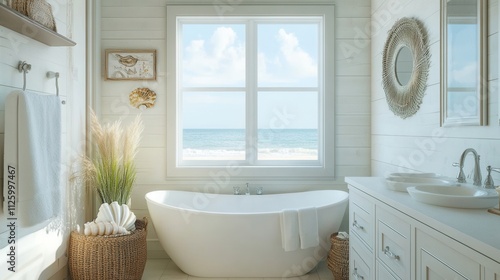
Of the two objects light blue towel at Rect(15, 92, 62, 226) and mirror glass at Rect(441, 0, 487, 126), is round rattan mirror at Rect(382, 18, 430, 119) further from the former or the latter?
light blue towel at Rect(15, 92, 62, 226)

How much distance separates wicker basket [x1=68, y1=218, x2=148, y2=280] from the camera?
8.10 feet

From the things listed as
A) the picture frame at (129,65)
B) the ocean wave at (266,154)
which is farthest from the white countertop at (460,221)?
the picture frame at (129,65)

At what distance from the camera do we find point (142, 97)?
3.25m

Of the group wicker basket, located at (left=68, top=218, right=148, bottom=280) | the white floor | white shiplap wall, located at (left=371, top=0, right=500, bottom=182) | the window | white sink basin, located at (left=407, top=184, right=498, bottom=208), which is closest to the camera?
white sink basin, located at (left=407, top=184, right=498, bottom=208)

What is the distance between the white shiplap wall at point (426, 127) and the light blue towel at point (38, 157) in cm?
231

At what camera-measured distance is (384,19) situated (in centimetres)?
302

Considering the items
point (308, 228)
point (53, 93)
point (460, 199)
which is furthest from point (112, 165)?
point (460, 199)

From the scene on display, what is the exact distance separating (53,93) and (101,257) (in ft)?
3.87

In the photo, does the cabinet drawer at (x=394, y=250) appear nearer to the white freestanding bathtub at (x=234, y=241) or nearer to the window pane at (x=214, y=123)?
the white freestanding bathtub at (x=234, y=241)

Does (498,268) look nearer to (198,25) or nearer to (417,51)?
(417,51)

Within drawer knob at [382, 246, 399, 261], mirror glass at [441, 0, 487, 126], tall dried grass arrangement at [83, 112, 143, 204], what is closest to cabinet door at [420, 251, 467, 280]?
drawer knob at [382, 246, 399, 261]

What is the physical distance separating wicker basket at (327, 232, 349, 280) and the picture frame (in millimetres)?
2101

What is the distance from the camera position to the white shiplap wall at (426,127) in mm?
1673

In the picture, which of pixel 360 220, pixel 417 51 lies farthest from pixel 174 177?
pixel 417 51
